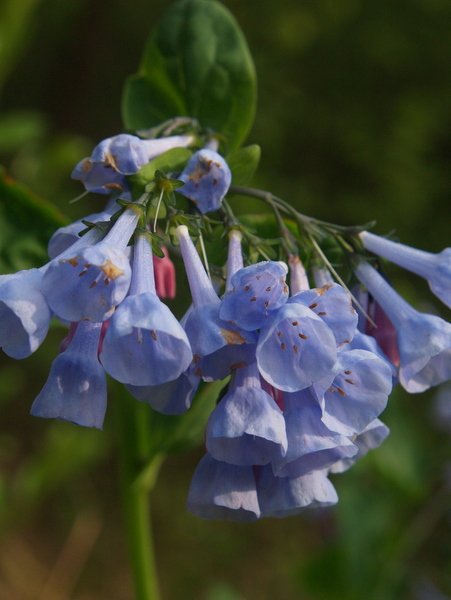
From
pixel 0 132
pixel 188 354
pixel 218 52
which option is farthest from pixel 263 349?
pixel 0 132

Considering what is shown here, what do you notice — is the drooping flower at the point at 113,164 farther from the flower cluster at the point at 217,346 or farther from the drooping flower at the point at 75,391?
the drooping flower at the point at 75,391

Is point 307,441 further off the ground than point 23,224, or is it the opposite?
point 307,441

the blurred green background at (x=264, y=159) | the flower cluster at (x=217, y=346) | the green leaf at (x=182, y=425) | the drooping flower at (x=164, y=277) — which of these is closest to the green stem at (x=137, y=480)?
the green leaf at (x=182, y=425)

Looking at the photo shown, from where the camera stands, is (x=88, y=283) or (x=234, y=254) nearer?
(x=88, y=283)

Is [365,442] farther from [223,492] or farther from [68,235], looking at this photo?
[68,235]

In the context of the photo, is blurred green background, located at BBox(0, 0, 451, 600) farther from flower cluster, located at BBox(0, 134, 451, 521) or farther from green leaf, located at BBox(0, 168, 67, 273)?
flower cluster, located at BBox(0, 134, 451, 521)

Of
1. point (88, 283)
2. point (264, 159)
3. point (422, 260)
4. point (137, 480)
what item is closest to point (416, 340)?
point (422, 260)
